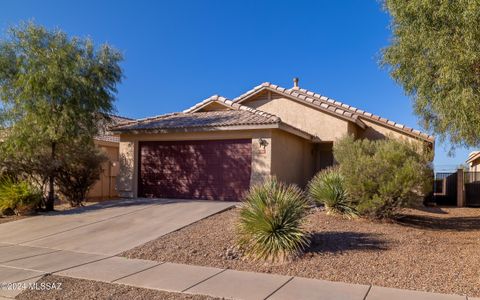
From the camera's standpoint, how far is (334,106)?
64.3 ft

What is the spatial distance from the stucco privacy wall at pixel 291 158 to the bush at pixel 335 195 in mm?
3054

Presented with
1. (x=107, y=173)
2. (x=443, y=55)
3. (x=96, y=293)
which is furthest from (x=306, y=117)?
(x=96, y=293)

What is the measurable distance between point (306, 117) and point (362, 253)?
458 inches

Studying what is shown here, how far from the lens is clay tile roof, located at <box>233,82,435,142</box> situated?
18.8 meters

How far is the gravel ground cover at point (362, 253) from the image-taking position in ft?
24.3

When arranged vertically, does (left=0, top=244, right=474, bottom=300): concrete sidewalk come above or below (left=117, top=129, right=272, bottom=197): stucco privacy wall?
below

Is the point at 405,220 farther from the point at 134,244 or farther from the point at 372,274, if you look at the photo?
the point at 134,244

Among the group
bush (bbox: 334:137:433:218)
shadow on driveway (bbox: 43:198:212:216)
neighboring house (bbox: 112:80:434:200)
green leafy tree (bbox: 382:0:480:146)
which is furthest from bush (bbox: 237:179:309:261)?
shadow on driveway (bbox: 43:198:212:216)

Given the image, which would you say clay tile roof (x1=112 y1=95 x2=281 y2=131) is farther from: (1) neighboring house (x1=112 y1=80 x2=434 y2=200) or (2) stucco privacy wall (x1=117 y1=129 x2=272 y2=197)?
(2) stucco privacy wall (x1=117 y1=129 x2=272 y2=197)

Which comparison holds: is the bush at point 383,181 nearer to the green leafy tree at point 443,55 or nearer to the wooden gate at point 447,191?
the green leafy tree at point 443,55

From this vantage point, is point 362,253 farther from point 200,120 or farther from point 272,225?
point 200,120

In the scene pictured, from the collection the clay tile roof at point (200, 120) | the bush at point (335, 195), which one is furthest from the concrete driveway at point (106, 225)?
the bush at point (335, 195)

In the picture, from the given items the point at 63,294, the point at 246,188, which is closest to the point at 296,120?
the point at 246,188

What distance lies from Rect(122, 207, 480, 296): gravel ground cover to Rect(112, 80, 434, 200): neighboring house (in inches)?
161
